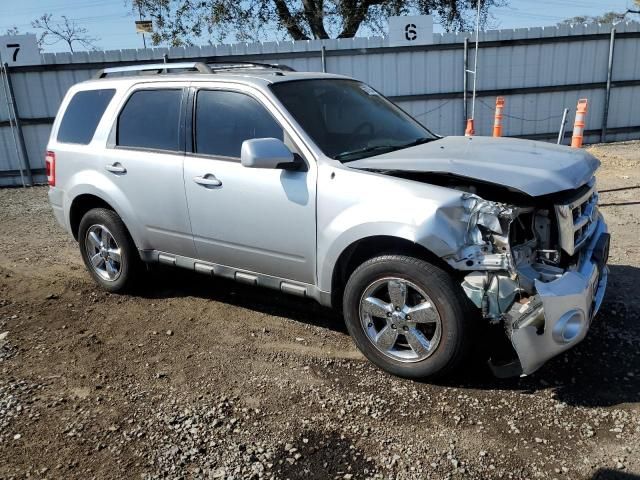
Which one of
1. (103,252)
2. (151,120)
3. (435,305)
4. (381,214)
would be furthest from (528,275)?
(103,252)

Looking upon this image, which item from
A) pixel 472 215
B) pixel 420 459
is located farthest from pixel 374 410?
pixel 472 215

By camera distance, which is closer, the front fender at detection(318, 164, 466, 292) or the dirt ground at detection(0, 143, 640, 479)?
the dirt ground at detection(0, 143, 640, 479)

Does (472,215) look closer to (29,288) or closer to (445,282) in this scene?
(445,282)

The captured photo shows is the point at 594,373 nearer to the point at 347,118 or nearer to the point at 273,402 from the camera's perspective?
the point at 273,402

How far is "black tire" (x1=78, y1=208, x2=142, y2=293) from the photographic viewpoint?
5.02 m

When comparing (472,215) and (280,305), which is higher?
(472,215)

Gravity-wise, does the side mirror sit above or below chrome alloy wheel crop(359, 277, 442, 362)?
above

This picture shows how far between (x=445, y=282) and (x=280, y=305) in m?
2.02

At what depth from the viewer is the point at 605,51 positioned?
1349cm

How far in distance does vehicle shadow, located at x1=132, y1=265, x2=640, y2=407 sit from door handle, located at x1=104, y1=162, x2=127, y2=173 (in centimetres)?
109

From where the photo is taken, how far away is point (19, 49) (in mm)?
11492

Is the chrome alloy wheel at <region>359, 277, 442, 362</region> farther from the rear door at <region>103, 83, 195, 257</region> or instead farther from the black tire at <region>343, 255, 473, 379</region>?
the rear door at <region>103, 83, 195, 257</region>

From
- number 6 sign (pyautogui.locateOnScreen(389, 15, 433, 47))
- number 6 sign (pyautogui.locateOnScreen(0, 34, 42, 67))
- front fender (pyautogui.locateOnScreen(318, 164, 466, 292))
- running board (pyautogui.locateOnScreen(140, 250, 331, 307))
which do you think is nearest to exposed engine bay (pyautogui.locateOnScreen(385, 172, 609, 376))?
front fender (pyautogui.locateOnScreen(318, 164, 466, 292))

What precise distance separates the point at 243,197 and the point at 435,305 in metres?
1.58
